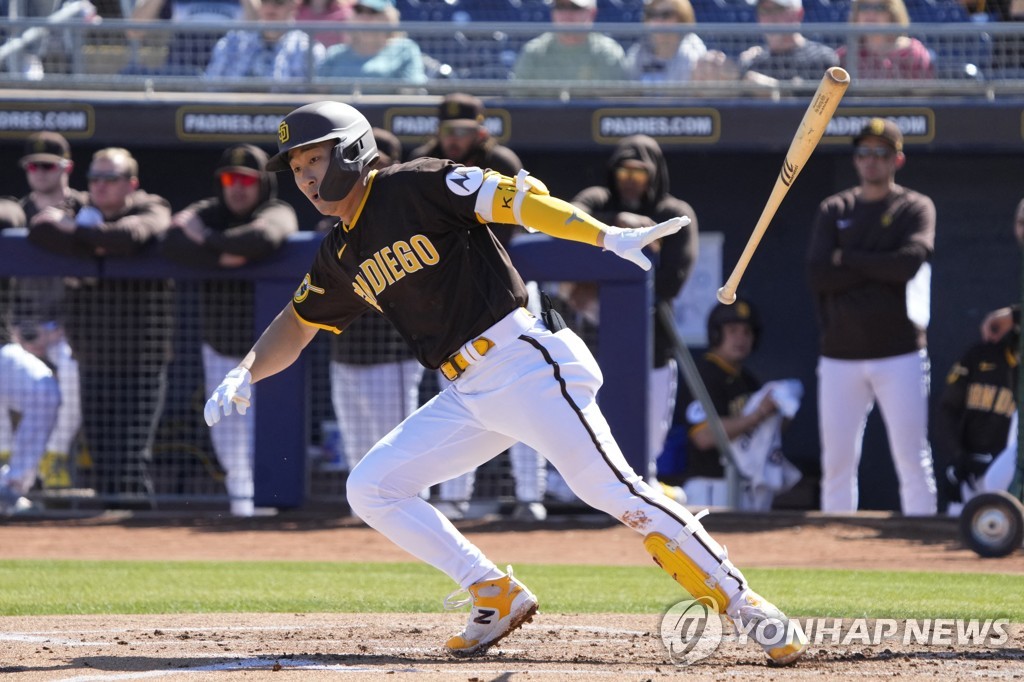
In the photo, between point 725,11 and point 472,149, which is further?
point 725,11

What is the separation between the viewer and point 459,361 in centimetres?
397

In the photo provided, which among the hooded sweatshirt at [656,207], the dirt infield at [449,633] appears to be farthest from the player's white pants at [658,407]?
the dirt infield at [449,633]

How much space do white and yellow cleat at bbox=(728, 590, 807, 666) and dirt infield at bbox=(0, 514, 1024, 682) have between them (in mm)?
57

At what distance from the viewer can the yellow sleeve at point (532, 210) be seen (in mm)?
3689

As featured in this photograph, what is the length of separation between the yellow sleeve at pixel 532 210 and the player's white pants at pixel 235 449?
161 inches

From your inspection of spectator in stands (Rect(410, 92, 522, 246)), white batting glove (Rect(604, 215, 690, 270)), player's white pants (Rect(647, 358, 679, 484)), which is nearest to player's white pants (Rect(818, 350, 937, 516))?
player's white pants (Rect(647, 358, 679, 484))

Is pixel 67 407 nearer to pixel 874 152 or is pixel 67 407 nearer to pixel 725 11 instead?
pixel 874 152

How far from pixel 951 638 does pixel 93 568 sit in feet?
12.2

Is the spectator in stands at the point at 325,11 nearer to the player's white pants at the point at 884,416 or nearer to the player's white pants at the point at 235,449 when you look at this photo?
the player's white pants at the point at 235,449

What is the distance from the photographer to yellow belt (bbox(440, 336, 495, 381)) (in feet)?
12.9

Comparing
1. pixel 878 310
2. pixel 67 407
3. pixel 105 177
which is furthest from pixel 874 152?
pixel 67 407

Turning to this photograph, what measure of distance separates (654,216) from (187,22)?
10.7 ft

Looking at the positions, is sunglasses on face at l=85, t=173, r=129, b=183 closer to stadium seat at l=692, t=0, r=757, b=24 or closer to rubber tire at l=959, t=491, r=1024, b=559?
stadium seat at l=692, t=0, r=757, b=24

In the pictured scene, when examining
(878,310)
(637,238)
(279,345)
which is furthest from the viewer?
(878,310)
